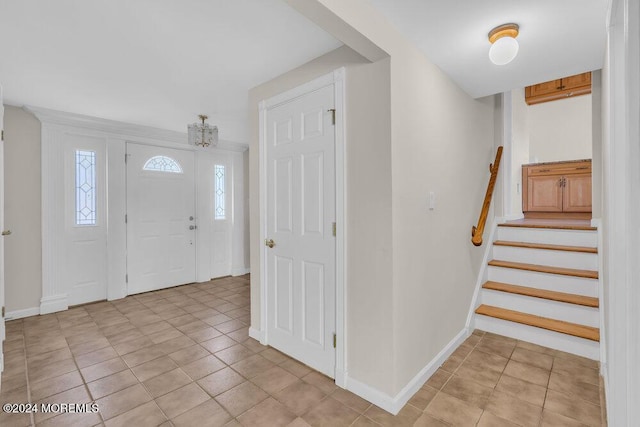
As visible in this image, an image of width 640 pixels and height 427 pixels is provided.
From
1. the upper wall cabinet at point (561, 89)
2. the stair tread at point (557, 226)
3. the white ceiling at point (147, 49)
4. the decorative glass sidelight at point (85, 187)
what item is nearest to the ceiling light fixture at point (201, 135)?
the white ceiling at point (147, 49)

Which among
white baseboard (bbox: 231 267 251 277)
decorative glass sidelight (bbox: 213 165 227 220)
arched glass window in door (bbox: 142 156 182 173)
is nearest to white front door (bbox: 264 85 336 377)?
arched glass window in door (bbox: 142 156 182 173)

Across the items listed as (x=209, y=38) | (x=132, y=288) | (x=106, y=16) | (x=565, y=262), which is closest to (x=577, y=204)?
(x=565, y=262)

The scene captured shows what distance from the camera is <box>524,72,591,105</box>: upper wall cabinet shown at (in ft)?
14.3

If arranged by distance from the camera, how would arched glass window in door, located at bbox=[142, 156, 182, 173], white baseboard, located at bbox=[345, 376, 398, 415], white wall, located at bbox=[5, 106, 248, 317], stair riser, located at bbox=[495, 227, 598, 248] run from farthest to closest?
arched glass window in door, located at bbox=[142, 156, 182, 173] < white wall, located at bbox=[5, 106, 248, 317] < stair riser, located at bbox=[495, 227, 598, 248] < white baseboard, located at bbox=[345, 376, 398, 415]

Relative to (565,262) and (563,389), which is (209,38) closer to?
(563,389)

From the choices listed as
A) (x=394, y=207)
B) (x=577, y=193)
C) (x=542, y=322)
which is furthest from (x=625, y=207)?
(x=577, y=193)

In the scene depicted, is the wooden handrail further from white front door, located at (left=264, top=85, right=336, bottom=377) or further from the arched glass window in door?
the arched glass window in door

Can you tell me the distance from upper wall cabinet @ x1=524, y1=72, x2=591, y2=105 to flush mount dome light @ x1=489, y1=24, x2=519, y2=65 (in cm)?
357

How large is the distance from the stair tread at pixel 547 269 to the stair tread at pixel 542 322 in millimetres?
427

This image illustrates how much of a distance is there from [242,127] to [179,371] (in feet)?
9.87

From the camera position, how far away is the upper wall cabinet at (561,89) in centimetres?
436

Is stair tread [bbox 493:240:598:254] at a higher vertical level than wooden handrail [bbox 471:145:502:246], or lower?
lower

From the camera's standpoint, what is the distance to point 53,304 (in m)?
3.45

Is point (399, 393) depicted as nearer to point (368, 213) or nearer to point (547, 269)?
point (368, 213)
